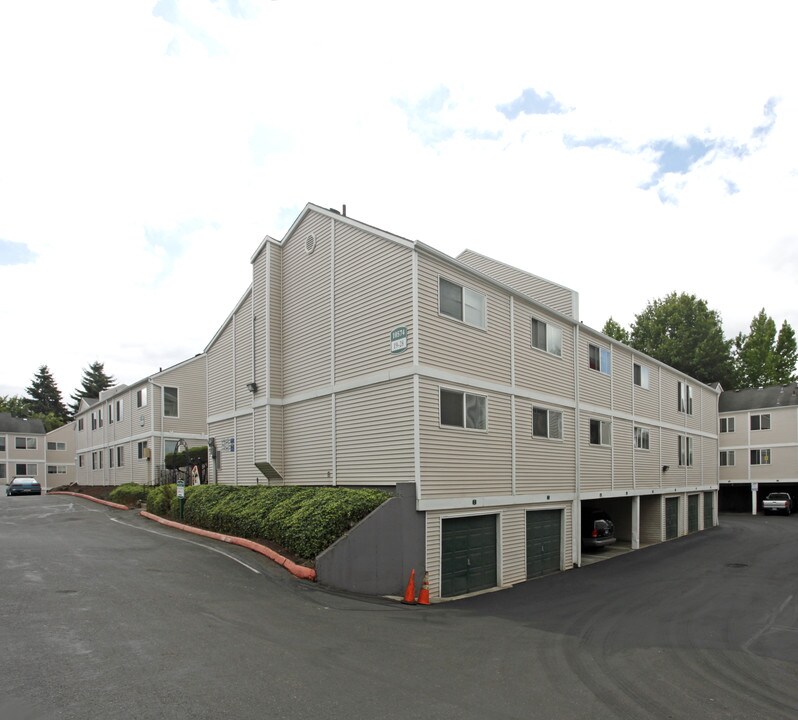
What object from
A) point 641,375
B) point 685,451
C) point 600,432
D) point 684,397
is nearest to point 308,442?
point 600,432

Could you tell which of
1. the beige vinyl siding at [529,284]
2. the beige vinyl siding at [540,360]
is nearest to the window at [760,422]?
the beige vinyl siding at [529,284]

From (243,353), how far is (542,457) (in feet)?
36.1

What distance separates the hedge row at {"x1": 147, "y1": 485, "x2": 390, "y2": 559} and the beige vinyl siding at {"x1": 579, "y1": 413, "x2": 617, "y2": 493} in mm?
10049

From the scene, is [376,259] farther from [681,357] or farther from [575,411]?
[681,357]

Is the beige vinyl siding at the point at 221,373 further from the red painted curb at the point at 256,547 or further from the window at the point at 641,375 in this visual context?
the window at the point at 641,375

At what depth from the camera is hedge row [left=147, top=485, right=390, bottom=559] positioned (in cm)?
1351

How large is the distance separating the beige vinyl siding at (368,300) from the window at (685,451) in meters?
22.3

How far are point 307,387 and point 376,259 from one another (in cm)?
480

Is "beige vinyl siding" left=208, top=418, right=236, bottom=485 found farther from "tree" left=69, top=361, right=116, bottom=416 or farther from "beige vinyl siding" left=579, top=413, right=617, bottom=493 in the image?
"tree" left=69, top=361, right=116, bottom=416

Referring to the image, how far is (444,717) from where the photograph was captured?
6.39 metres

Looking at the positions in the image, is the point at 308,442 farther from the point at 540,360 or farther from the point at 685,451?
the point at 685,451

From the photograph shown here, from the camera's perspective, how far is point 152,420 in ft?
108

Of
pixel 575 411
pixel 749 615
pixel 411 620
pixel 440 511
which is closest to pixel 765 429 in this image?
pixel 575 411

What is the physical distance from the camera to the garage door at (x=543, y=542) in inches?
699
